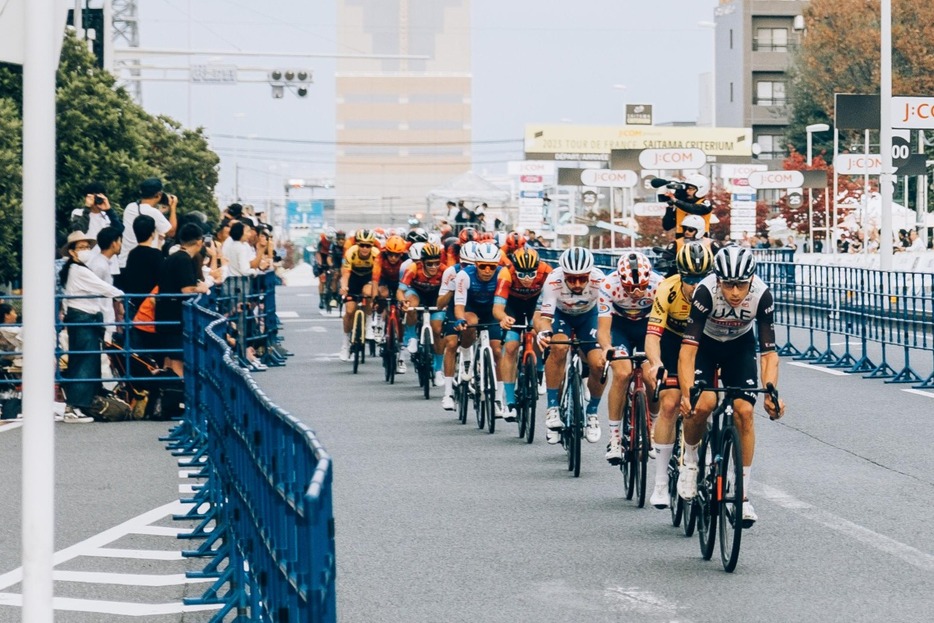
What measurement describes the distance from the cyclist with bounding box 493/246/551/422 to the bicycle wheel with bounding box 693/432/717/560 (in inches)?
232

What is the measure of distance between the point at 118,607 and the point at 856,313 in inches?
651

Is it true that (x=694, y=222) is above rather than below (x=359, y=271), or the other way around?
above

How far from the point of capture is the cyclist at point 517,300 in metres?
16.1

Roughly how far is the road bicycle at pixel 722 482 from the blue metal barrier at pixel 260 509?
2.66m

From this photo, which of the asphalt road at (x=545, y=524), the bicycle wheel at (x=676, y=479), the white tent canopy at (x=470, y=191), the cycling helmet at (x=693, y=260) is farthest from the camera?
the white tent canopy at (x=470, y=191)

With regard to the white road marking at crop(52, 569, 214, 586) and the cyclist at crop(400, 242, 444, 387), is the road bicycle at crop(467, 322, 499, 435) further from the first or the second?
the white road marking at crop(52, 569, 214, 586)

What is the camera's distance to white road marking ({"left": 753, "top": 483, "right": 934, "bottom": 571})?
9859 millimetres

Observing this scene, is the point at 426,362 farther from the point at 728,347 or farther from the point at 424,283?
the point at 728,347

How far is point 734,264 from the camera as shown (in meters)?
9.45

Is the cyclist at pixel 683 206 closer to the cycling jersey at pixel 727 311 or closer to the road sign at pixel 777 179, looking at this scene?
the cycling jersey at pixel 727 311

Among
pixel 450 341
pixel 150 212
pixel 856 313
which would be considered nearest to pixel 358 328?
pixel 150 212

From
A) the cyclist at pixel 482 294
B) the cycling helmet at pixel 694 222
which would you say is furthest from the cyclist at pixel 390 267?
the cycling helmet at pixel 694 222

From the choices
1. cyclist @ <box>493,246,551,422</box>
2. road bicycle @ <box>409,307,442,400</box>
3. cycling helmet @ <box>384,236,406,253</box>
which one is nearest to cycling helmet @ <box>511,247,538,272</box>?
cyclist @ <box>493,246,551,422</box>

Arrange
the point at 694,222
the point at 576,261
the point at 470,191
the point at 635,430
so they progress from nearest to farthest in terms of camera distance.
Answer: the point at 635,430, the point at 576,261, the point at 694,222, the point at 470,191
